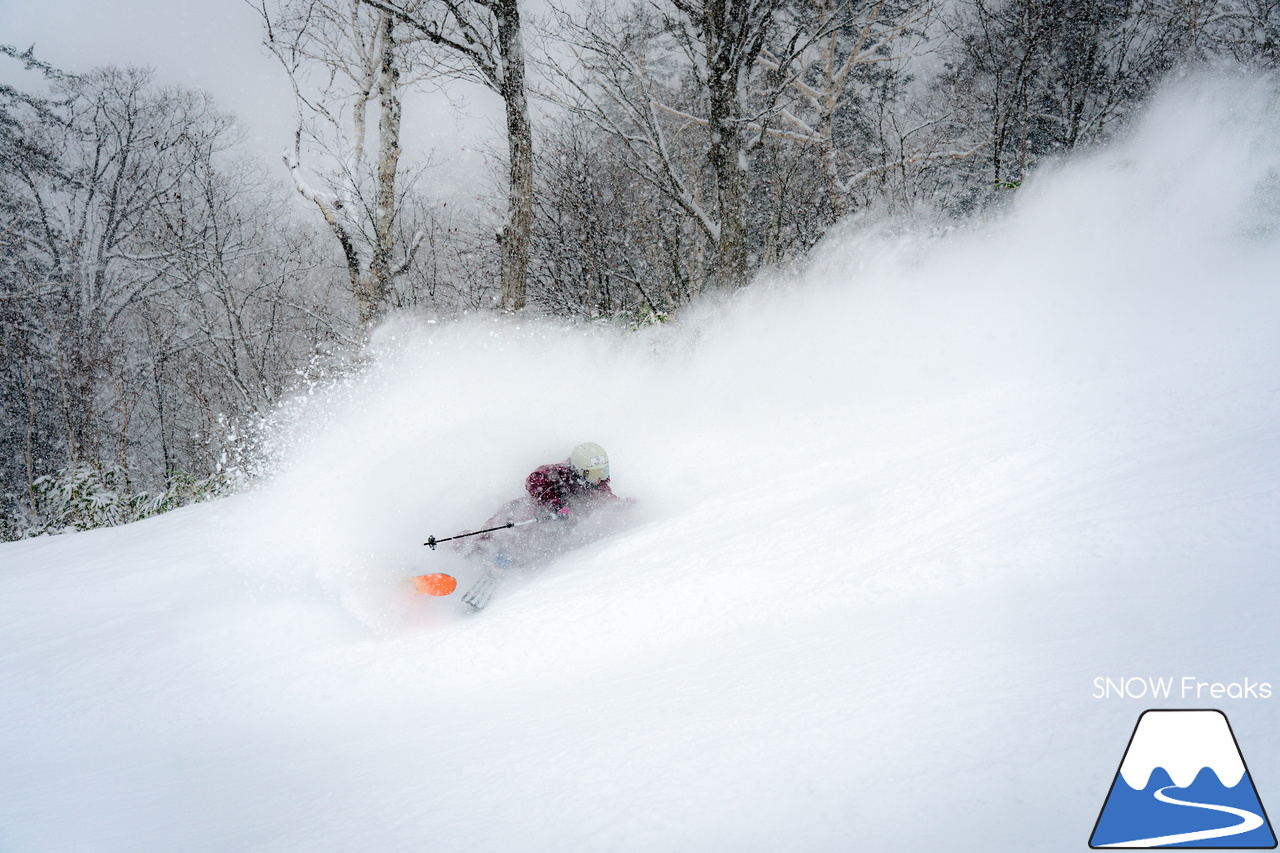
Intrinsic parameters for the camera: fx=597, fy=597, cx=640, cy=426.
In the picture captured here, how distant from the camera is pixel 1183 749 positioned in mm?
1541

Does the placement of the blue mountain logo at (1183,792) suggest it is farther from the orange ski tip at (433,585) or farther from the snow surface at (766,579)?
the orange ski tip at (433,585)

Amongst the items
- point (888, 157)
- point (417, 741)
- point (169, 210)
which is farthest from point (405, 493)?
point (169, 210)

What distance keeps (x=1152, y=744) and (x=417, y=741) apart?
107 inches

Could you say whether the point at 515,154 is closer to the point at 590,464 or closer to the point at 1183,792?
the point at 590,464

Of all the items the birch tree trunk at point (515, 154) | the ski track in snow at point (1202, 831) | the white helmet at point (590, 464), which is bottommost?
the ski track in snow at point (1202, 831)

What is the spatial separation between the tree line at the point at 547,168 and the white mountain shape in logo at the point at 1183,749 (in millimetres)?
6003

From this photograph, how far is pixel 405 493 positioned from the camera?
5.72 metres

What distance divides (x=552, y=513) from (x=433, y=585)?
4.03 feet

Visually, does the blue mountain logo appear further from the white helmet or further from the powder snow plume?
the white helmet

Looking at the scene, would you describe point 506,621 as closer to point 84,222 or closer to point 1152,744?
point 1152,744

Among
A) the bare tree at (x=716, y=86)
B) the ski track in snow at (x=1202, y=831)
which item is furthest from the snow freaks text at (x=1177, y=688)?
the bare tree at (x=716, y=86)

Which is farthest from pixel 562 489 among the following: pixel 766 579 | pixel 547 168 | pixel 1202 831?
pixel 547 168

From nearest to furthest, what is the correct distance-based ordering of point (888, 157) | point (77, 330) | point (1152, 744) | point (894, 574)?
point (1152, 744) → point (894, 574) → point (888, 157) → point (77, 330)

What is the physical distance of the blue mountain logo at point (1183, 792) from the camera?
1.38m
